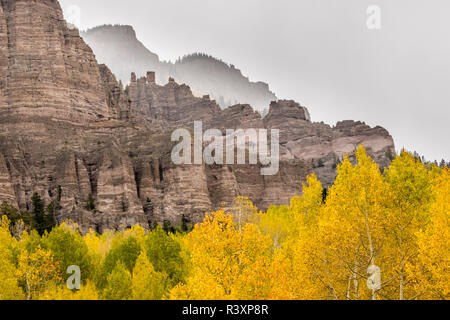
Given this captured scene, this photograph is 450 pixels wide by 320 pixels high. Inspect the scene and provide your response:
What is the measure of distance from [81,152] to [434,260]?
124 meters

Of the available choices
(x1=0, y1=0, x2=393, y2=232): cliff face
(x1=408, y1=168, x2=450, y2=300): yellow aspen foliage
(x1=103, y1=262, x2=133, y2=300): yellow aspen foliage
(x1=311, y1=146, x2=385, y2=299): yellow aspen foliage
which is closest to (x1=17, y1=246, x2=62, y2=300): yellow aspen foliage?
(x1=103, y1=262, x2=133, y2=300): yellow aspen foliage

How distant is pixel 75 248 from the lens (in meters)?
51.8

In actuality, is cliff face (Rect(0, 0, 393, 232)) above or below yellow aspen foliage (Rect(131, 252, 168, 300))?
above

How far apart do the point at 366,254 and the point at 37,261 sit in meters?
27.5

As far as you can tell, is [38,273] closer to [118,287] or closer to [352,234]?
[118,287]

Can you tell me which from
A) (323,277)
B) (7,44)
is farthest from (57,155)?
(323,277)

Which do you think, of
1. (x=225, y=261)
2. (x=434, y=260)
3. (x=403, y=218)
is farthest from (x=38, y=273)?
(x=434, y=260)

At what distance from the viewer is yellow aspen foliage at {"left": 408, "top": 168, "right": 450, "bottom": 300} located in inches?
1219

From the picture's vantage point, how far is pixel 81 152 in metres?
144

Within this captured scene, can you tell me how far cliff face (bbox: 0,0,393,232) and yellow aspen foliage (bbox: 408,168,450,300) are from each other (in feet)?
297

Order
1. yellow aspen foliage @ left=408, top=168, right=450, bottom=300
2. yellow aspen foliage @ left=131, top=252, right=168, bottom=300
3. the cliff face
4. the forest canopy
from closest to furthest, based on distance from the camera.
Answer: yellow aspen foliage @ left=408, top=168, right=450, bottom=300 → the forest canopy → yellow aspen foliage @ left=131, top=252, right=168, bottom=300 → the cliff face

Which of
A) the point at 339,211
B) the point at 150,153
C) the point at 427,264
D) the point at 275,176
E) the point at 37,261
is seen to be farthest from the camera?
the point at 275,176

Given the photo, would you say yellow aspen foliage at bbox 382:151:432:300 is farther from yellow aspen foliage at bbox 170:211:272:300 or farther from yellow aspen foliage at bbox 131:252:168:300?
yellow aspen foliage at bbox 131:252:168:300
